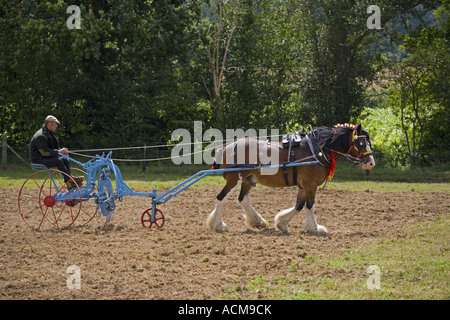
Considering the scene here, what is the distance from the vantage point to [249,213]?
9.72 meters

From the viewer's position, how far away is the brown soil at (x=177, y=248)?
6465mm

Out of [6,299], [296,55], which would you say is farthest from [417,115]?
[6,299]

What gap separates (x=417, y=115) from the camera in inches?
771

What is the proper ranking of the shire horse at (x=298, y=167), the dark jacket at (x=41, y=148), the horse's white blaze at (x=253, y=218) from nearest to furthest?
the shire horse at (x=298, y=167) < the dark jacket at (x=41, y=148) < the horse's white blaze at (x=253, y=218)

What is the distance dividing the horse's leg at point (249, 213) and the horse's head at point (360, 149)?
1.97 m

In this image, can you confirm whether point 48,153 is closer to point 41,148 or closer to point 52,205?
point 41,148

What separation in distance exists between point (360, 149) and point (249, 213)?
2.30 meters

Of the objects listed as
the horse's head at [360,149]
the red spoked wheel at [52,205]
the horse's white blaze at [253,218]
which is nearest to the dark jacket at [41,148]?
the red spoked wheel at [52,205]

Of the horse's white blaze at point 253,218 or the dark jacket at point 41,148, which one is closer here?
the dark jacket at point 41,148

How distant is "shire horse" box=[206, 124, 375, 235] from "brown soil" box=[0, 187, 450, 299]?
0.32 meters

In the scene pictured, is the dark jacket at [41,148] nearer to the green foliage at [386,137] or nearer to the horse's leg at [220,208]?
the horse's leg at [220,208]

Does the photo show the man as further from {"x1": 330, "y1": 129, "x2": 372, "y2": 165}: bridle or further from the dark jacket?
{"x1": 330, "y1": 129, "x2": 372, "y2": 165}: bridle

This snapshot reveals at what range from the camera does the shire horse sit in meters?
9.42

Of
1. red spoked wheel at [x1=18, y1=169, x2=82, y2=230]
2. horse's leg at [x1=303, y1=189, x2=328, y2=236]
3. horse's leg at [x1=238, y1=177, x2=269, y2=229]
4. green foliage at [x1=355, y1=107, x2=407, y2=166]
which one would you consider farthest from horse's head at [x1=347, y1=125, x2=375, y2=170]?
green foliage at [x1=355, y1=107, x2=407, y2=166]
